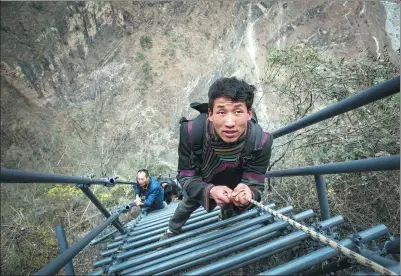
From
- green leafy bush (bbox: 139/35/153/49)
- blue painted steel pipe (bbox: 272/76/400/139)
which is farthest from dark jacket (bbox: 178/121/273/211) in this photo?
green leafy bush (bbox: 139/35/153/49)

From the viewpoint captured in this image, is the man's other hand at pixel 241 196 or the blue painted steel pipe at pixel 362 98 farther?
the man's other hand at pixel 241 196

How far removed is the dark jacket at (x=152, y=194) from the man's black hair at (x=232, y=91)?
11.0ft

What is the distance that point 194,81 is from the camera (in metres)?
33.1

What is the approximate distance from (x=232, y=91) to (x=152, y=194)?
11.7 ft

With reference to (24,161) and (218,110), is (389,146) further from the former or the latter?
(24,161)

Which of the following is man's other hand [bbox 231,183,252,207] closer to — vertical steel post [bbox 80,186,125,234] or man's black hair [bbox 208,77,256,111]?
man's black hair [bbox 208,77,256,111]

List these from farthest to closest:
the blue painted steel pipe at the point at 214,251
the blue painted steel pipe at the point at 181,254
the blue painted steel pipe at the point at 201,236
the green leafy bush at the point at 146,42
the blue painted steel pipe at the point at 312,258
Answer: the green leafy bush at the point at 146,42 < the blue painted steel pipe at the point at 201,236 < the blue painted steel pipe at the point at 181,254 < the blue painted steel pipe at the point at 214,251 < the blue painted steel pipe at the point at 312,258

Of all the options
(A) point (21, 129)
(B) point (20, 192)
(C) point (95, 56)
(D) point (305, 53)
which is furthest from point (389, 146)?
(C) point (95, 56)

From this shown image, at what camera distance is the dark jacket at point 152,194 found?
15.8 ft

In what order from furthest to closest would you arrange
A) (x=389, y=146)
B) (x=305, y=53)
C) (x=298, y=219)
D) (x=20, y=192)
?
(x=20, y=192) < (x=305, y=53) < (x=389, y=146) < (x=298, y=219)

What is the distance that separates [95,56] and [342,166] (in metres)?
34.7

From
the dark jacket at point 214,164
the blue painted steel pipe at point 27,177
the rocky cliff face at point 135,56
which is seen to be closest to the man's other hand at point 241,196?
the dark jacket at point 214,164

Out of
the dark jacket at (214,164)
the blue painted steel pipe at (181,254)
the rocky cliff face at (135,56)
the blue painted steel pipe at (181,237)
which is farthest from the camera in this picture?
the rocky cliff face at (135,56)

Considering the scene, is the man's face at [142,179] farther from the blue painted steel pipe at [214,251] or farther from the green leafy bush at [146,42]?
the green leafy bush at [146,42]
